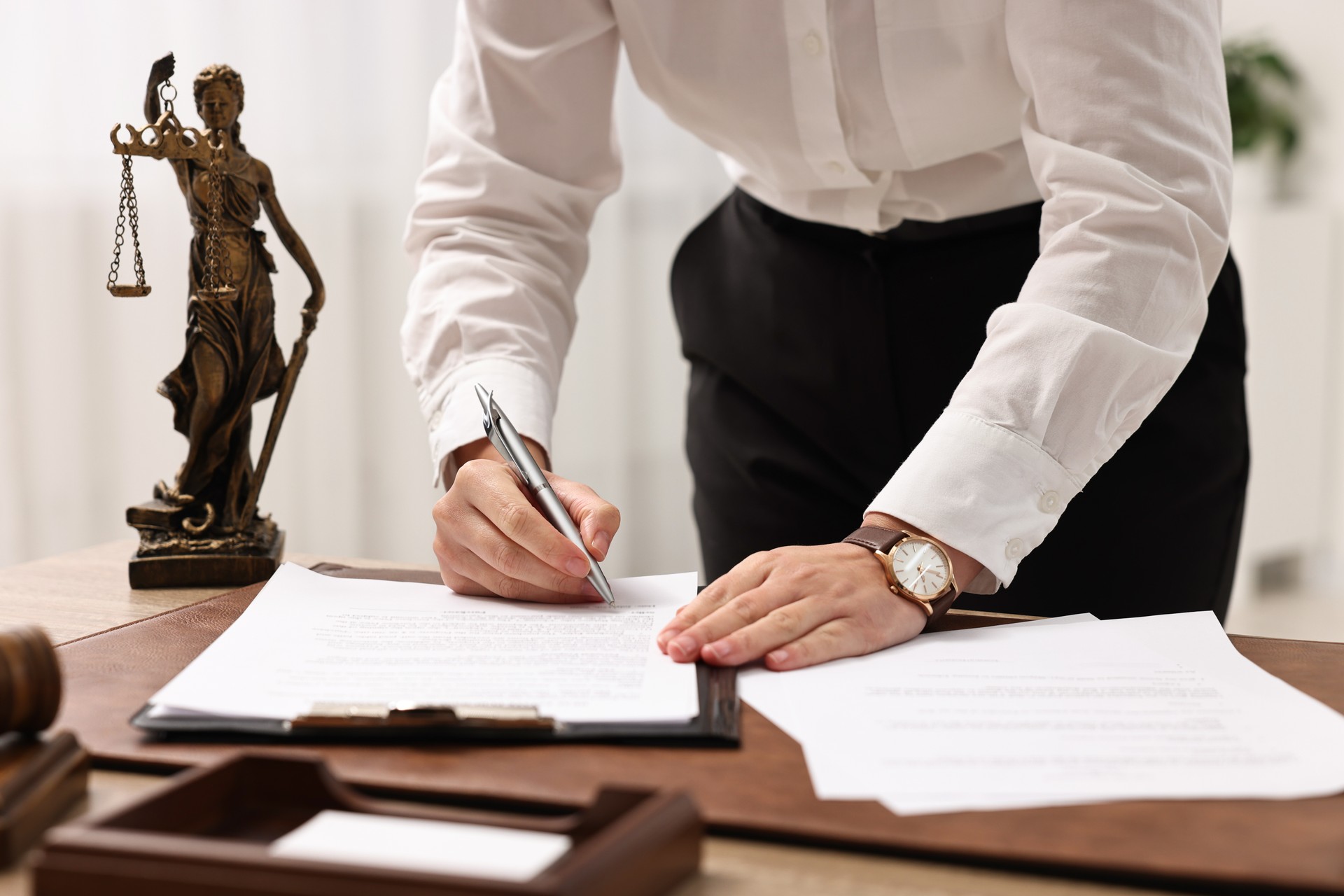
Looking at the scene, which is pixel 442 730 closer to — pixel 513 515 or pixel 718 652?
pixel 718 652

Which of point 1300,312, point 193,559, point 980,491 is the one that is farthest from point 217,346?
point 1300,312

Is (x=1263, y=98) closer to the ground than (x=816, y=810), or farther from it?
farther from it

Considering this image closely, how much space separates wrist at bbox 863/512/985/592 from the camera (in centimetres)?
87

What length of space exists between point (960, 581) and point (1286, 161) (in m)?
3.50

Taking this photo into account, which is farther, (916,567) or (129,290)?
(129,290)

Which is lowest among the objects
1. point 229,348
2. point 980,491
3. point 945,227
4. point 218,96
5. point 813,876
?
point 813,876

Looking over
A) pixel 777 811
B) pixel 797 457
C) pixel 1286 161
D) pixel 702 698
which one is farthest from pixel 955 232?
pixel 1286 161

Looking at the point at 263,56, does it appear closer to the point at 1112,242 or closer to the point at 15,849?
the point at 1112,242

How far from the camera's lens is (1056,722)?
632mm

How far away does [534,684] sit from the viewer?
69 centimetres

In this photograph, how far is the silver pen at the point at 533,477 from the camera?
88 cm

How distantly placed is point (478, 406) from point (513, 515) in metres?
0.24

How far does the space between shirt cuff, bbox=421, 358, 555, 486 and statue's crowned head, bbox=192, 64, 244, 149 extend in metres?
0.30

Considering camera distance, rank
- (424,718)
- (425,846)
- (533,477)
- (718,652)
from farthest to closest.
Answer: (533,477) < (718,652) < (424,718) < (425,846)
